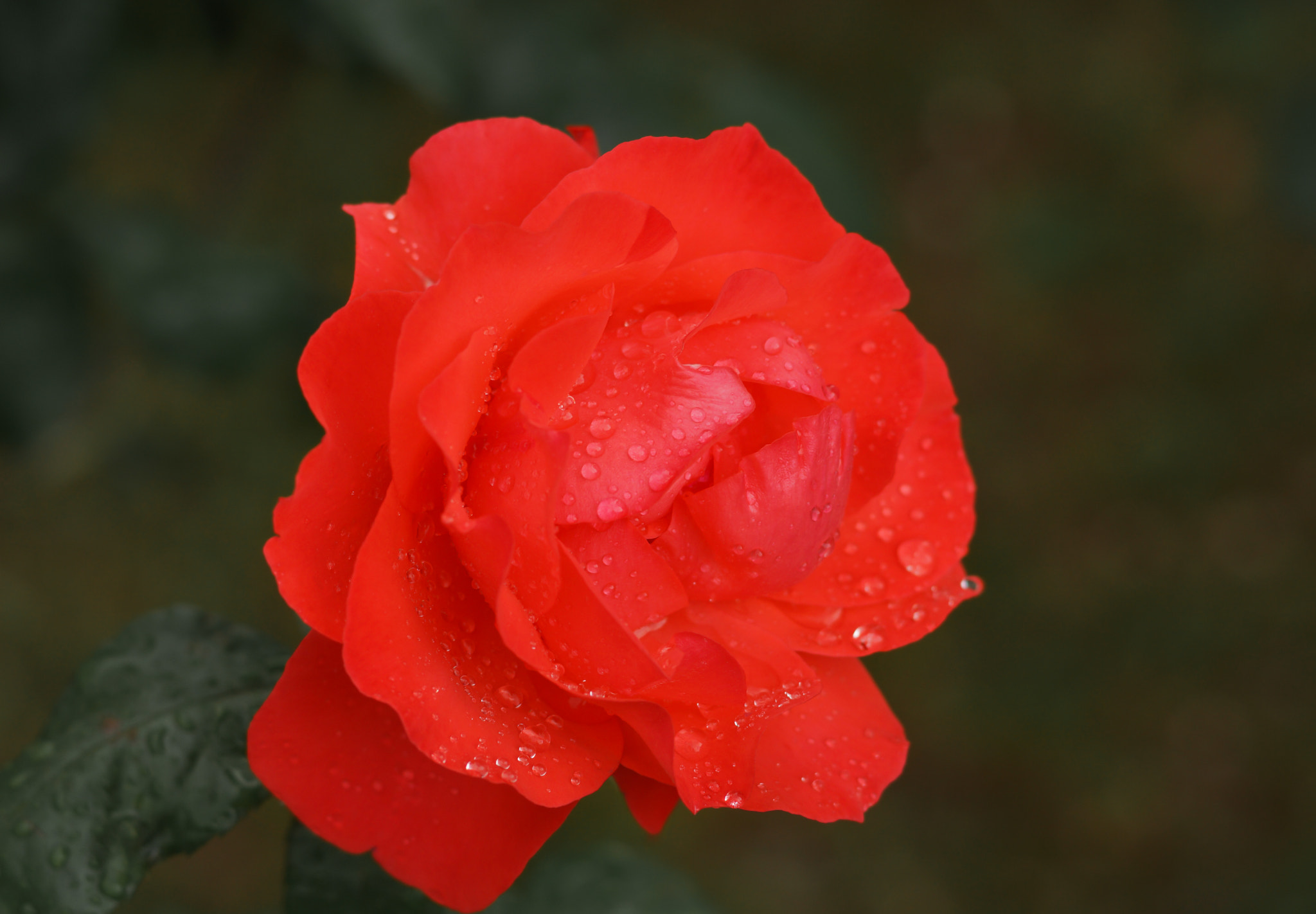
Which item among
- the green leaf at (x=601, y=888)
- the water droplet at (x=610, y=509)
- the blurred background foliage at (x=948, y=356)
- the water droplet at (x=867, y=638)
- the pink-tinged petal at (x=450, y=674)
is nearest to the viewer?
the pink-tinged petal at (x=450, y=674)

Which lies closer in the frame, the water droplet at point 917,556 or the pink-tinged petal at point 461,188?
the pink-tinged petal at point 461,188

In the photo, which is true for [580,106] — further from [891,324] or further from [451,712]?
[451,712]

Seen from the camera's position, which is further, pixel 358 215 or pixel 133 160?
pixel 133 160

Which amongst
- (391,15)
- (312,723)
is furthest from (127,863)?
(391,15)

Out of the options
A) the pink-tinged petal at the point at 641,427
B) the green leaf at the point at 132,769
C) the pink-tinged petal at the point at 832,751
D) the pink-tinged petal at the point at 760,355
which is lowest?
the green leaf at the point at 132,769

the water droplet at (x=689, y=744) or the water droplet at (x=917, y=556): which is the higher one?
the water droplet at (x=917, y=556)

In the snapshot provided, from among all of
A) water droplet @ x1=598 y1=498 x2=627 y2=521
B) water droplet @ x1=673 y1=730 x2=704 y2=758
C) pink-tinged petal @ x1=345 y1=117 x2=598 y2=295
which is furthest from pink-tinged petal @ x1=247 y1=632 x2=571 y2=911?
pink-tinged petal @ x1=345 y1=117 x2=598 y2=295

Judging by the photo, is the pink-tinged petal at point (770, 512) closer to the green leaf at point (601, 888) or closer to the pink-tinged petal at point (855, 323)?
the pink-tinged petal at point (855, 323)

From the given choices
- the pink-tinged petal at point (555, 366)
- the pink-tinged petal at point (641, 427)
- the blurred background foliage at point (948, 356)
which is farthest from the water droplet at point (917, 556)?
the blurred background foliage at point (948, 356)

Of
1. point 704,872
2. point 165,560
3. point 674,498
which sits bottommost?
point 704,872
